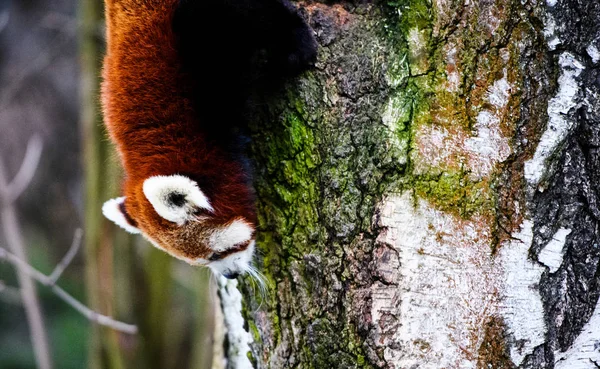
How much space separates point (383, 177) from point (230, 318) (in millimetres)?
789

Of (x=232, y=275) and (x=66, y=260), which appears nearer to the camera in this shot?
(x=232, y=275)

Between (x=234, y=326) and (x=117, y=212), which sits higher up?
(x=117, y=212)

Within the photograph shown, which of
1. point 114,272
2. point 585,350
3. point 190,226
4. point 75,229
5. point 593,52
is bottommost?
point 585,350

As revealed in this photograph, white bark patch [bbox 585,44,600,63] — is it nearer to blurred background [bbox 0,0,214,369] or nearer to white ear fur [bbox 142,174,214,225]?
white ear fur [bbox 142,174,214,225]

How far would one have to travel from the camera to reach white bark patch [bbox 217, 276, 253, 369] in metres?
1.84

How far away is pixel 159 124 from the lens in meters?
1.74

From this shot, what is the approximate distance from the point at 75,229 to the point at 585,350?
558cm

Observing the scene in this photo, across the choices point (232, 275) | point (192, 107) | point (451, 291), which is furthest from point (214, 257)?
point (451, 291)

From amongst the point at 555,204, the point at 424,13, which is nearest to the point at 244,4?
the point at 424,13

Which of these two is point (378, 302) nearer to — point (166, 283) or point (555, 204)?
point (555, 204)

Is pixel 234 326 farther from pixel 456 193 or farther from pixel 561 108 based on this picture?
pixel 561 108

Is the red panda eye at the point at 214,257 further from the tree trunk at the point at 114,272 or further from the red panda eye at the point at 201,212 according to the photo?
the tree trunk at the point at 114,272

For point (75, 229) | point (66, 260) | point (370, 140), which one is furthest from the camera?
point (75, 229)

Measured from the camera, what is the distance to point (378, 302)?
1.39 metres
